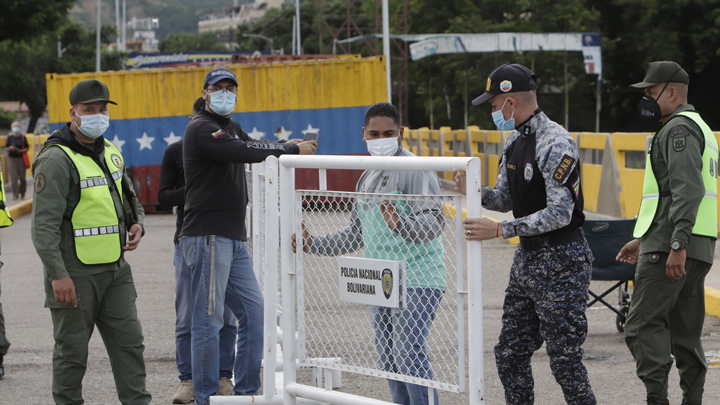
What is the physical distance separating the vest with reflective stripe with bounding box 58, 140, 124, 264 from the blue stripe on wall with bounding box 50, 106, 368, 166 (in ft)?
46.3

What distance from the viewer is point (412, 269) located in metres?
4.42

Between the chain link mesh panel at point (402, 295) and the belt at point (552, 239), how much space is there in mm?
485

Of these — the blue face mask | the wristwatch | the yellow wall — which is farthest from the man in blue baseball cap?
the yellow wall

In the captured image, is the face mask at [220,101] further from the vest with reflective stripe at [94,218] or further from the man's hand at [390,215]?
the man's hand at [390,215]

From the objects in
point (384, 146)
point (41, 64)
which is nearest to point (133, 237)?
point (384, 146)

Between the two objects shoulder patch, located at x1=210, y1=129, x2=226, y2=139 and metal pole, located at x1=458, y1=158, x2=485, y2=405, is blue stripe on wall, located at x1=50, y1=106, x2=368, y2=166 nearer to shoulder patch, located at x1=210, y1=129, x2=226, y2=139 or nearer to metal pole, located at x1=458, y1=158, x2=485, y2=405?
shoulder patch, located at x1=210, y1=129, x2=226, y2=139

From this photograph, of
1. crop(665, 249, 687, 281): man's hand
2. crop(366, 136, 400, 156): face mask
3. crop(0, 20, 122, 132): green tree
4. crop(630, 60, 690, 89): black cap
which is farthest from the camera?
crop(0, 20, 122, 132): green tree

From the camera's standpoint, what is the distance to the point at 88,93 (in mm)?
5262

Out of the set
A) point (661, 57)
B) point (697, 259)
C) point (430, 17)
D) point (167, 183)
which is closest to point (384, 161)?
point (697, 259)

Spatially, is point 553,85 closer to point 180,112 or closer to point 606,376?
point 180,112

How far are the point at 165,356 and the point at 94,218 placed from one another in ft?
8.44

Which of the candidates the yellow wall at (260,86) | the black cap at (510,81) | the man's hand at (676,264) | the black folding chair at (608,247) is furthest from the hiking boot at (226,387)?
the yellow wall at (260,86)

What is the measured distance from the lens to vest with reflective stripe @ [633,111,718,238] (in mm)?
5129

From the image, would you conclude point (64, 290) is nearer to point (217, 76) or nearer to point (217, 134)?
point (217, 134)
